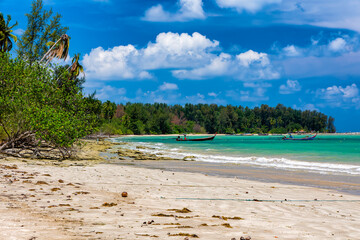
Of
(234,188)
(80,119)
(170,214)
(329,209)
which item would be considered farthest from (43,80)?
(329,209)

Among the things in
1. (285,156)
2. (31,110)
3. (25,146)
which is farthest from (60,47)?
(285,156)

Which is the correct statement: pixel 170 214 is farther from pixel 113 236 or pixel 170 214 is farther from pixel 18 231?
pixel 18 231

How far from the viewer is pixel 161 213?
21.4ft

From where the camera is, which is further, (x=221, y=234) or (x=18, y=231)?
(x=221, y=234)

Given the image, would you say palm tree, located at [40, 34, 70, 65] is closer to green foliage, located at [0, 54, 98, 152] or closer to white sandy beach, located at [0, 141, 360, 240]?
green foliage, located at [0, 54, 98, 152]

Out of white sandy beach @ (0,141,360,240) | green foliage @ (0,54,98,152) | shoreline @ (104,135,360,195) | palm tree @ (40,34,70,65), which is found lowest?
shoreline @ (104,135,360,195)

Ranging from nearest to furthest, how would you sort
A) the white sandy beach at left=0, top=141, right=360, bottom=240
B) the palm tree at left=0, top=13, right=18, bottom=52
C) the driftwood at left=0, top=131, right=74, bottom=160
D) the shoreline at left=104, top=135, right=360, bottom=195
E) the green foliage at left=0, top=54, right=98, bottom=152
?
the white sandy beach at left=0, top=141, right=360, bottom=240 < the shoreline at left=104, top=135, right=360, bottom=195 < the green foliage at left=0, top=54, right=98, bottom=152 < the driftwood at left=0, top=131, right=74, bottom=160 < the palm tree at left=0, top=13, right=18, bottom=52

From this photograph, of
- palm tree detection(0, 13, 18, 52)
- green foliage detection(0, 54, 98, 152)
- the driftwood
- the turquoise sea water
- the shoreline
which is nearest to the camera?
the shoreline

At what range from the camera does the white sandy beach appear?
5.04 metres

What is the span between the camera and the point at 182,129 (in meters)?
178

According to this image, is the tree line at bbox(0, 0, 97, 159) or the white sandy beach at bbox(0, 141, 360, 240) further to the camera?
the tree line at bbox(0, 0, 97, 159)

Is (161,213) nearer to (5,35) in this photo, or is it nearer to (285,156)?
(285,156)

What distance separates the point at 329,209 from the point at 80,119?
55.0 ft

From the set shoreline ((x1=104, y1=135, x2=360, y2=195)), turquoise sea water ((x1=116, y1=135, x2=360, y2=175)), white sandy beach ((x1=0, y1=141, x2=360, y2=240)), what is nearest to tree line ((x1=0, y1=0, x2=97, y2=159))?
shoreline ((x1=104, y1=135, x2=360, y2=195))
